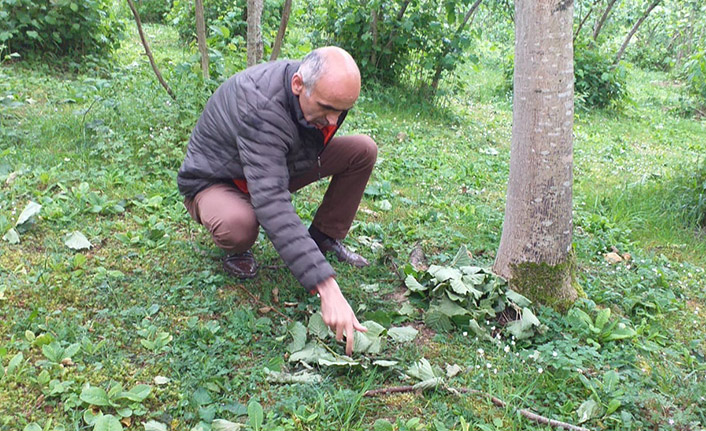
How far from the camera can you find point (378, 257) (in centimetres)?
344

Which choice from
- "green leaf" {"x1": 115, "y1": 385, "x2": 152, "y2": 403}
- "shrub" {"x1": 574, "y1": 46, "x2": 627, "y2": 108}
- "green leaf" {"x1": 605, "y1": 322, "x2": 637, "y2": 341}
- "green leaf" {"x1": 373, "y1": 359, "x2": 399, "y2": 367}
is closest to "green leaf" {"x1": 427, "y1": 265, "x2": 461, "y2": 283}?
"green leaf" {"x1": 373, "y1": 359, "x2": 399, "y2": 367}

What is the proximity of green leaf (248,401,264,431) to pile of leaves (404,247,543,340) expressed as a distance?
106 centimetres

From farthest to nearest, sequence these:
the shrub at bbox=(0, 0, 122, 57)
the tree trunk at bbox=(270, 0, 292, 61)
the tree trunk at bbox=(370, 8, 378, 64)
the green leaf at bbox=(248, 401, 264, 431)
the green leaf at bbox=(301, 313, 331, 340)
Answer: the tree trunk at bbox=(370, 8, 378, 64), the shrub at bbox=(0, 0, 122, 57), the tree trunk at bbox=(270, 0, 292, 61), the green leaf at bbox=(301, 313, 331, 340), the green leaf at bbox=(248, 401, 264, 431)

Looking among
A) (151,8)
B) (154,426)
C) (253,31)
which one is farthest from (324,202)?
(151,8)

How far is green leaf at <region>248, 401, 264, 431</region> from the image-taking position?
2.08 meters

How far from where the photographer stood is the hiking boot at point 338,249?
341 centimetres

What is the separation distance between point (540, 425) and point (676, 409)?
0.56 m

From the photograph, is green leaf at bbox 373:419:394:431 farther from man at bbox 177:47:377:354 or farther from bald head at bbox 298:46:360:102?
bald head at bbox 298:46:360:102

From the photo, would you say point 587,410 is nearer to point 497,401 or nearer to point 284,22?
point 497,401

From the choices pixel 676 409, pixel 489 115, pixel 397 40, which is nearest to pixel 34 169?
pixel 676 409

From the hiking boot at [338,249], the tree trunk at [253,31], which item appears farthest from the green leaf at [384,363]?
the tree trunk at [253,31]

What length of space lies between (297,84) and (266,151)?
34 cm

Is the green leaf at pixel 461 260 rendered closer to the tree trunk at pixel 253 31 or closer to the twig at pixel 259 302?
the twig at pixel 259 302

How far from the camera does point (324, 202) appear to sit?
3486mm
